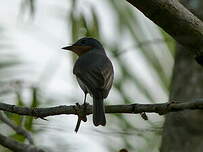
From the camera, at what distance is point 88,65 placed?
15.2ft

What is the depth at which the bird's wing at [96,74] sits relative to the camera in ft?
13.4

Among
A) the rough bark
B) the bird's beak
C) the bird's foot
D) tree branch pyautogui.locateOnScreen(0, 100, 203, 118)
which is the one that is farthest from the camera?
the bird's beak

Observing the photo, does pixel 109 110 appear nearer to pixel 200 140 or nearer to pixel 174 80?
pixel 200 140

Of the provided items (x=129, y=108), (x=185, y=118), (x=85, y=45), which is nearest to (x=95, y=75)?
(x=185, y=118)

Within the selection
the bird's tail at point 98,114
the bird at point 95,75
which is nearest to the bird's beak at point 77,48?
the bird at point 95,75

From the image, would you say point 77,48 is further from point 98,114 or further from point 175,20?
point 175,20

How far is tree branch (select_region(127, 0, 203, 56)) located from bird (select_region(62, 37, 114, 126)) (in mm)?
789

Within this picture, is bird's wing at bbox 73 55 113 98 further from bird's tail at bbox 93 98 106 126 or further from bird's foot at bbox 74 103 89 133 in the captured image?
bird's foot at bbox 74 103 89 133

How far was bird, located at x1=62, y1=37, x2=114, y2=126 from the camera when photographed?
12.2 ft

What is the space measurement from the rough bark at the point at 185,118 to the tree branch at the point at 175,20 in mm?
1231

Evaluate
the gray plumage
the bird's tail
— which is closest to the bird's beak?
the gray plumage

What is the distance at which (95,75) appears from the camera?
434cm

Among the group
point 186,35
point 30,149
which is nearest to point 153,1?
point 186,35

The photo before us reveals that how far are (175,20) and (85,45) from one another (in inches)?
108
